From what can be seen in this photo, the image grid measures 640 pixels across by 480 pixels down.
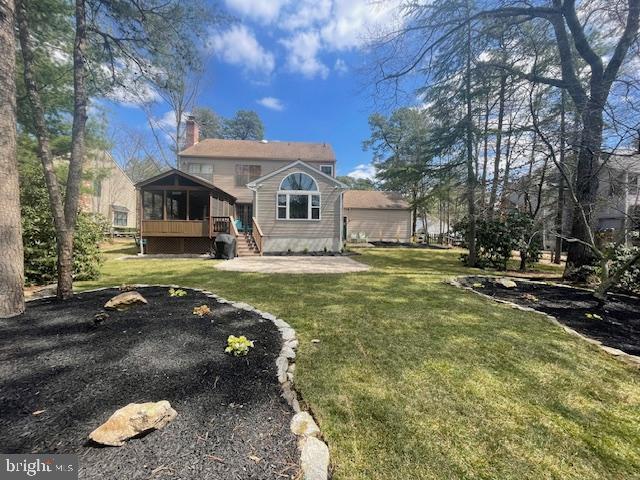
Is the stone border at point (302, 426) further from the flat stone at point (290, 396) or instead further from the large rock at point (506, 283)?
the large rock at point (506, 283)

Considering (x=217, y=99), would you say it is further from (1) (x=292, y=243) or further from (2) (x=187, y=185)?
(1) (x=292, y=243)

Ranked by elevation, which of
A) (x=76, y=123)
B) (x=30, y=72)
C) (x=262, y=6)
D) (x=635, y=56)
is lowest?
(x=76, y=123)

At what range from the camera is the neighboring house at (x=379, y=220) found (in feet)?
86.2

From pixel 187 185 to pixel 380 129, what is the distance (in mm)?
22401

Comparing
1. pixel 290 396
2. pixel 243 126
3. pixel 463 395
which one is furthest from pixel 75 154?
pixel 243 126

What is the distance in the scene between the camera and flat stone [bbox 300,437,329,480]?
145 centimetres

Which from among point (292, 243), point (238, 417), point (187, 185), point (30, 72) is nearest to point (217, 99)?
point (187, 185)

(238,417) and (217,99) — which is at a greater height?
(217,99)

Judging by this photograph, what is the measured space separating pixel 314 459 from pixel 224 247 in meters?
10.6

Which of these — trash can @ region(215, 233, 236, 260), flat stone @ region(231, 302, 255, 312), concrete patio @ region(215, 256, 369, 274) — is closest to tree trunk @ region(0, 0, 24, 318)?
flat stone @ region(231, 302, 255, 312)

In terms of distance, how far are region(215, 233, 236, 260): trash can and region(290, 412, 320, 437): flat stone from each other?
10.1 meters

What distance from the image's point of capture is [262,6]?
8289mm

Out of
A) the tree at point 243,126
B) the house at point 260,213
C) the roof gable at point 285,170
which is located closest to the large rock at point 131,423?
the house at point 260,213

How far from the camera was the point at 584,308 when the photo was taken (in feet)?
15.5
